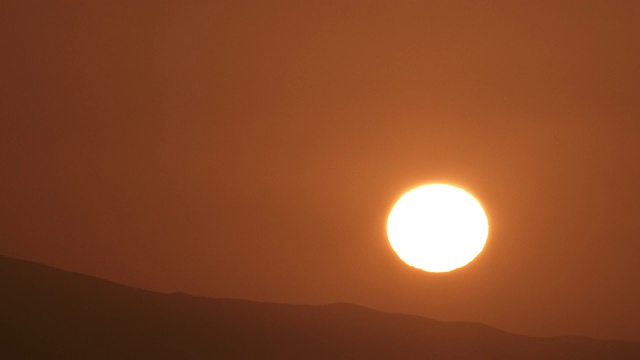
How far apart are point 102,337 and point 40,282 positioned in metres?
1.24

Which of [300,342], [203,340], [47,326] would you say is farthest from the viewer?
[300,342]

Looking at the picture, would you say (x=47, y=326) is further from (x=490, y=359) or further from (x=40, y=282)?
(x=490, y=359)

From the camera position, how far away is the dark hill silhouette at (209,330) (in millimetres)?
12720

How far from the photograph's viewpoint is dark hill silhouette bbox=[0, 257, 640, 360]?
1272 centimetres

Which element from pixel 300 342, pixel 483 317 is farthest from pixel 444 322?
pixel 300 342

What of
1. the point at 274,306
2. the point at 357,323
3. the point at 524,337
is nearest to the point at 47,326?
the point at 274,306

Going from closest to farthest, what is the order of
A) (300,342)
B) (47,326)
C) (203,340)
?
1. (47,326)
2. (203,340)
3. (300,342)

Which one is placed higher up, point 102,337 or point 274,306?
point 274,306

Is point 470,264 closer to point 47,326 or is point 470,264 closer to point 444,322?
point 444,322

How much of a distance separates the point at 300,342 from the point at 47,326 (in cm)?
389

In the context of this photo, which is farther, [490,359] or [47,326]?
[490,359]

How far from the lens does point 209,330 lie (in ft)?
46.8

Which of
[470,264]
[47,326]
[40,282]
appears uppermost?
[470,264]

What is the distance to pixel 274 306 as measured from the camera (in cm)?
1432
